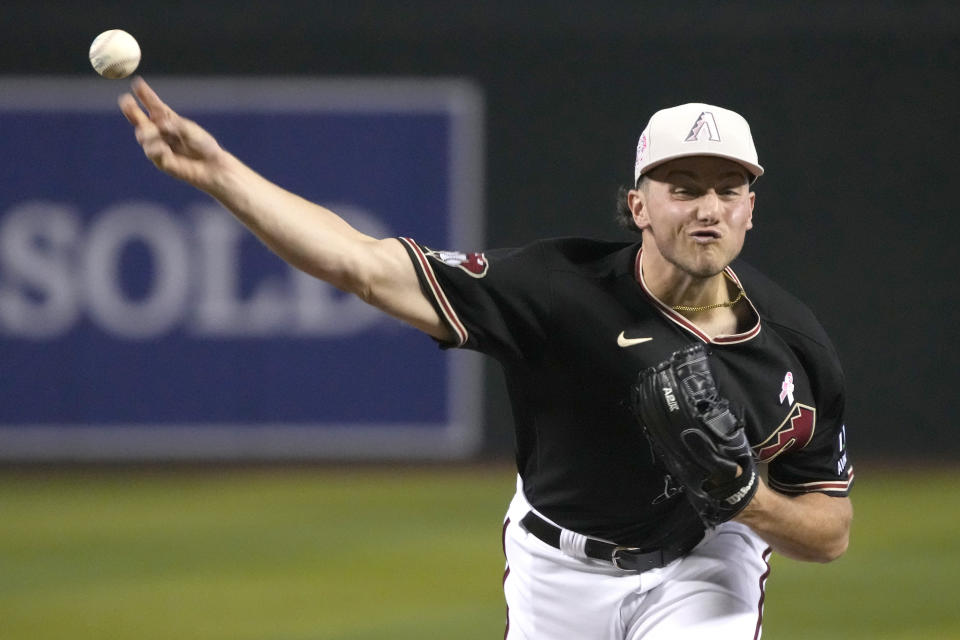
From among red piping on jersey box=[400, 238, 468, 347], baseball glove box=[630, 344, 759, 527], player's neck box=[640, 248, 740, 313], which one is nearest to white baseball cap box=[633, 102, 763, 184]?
player's neck box=[640, 248, 740, 313]

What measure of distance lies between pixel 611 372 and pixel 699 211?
49 centimetres

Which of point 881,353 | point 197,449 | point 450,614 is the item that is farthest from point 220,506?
point 881,353

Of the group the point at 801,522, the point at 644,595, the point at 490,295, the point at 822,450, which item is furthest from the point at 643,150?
the point at 644,595

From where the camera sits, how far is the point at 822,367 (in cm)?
408

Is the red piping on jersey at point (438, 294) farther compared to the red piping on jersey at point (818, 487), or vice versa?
the red piping on jersey at point (818, 487)

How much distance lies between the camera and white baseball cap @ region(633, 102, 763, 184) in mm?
3822

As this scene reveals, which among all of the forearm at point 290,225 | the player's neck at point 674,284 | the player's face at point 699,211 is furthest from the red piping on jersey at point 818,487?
the forearm at point 290,225

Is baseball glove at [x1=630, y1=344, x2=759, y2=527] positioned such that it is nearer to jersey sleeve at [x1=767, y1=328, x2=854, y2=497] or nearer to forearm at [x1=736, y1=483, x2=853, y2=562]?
forearm at [x1=736, y1=483, x2=853, y2=562]

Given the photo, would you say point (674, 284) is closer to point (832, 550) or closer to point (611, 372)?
point (611, 372)

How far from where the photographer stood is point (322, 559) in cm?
884

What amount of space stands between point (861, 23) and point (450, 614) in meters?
7.21

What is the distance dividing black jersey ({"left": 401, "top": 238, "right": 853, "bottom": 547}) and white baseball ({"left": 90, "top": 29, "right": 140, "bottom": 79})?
0.96 m

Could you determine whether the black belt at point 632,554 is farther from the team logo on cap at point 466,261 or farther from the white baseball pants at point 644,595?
the team logo on cap at point 466,261

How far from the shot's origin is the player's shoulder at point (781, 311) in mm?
4105
